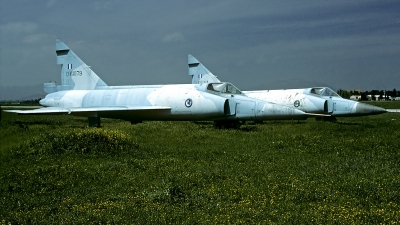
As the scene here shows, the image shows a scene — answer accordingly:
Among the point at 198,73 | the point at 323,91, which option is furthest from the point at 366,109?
the point at 198,73

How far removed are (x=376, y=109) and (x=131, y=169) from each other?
16522mm

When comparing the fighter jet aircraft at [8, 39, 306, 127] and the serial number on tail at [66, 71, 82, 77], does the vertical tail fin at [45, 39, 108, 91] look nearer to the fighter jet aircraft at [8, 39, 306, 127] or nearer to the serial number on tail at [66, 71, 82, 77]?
the serial number on tail at [66, 71, 82, 77]

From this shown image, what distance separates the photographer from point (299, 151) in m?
11.4

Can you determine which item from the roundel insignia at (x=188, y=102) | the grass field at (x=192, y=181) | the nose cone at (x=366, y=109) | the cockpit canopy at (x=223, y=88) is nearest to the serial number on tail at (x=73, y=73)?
the roundel insignia at (x=188, y=102)

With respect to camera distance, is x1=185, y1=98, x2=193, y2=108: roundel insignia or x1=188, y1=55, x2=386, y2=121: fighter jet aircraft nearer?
x1=185, y1=98, x2=193, y2=108: roundel insignia

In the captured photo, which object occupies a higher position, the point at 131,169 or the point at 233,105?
the point at 233,105

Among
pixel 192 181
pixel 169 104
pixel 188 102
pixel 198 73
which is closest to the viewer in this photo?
pixel 192 181

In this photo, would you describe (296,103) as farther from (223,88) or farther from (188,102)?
(188,102)

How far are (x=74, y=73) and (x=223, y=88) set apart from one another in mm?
9502

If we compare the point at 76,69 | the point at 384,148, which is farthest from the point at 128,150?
the point at 76,69

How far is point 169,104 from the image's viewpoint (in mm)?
18828

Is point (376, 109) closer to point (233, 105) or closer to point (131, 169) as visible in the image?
point (233, 105)

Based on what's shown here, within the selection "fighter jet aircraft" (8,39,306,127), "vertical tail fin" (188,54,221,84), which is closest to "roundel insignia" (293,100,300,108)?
"fighter jet aircraft" (8,39,306,127)

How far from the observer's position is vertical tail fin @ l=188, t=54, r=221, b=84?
30891mm
